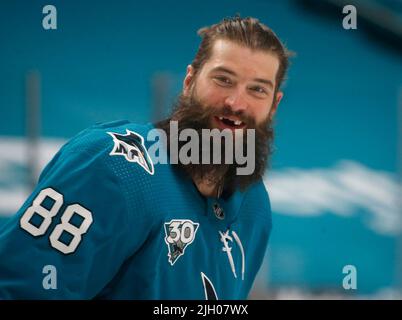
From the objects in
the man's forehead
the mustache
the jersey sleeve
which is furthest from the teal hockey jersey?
the man's forehead

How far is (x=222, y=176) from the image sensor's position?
68.4 inches

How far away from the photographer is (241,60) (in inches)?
65.4

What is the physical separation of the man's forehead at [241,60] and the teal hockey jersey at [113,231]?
Result: 0.74ft

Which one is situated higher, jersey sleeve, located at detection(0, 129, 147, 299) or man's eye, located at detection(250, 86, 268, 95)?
man's eye, located at detection(250, 86, 268, 95)

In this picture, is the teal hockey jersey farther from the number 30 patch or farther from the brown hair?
the brown hair

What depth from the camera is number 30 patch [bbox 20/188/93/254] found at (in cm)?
137

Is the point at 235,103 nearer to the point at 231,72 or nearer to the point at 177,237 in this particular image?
the point at 231,72

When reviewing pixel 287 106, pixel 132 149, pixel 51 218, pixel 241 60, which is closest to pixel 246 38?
pixel 241 60

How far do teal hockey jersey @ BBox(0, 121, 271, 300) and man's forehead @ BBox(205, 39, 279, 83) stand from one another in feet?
0.74

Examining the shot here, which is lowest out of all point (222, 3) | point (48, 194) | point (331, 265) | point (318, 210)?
point (331, 265)

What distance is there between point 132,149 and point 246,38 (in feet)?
1.24

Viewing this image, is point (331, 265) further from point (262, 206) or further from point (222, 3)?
point (262, 206)
